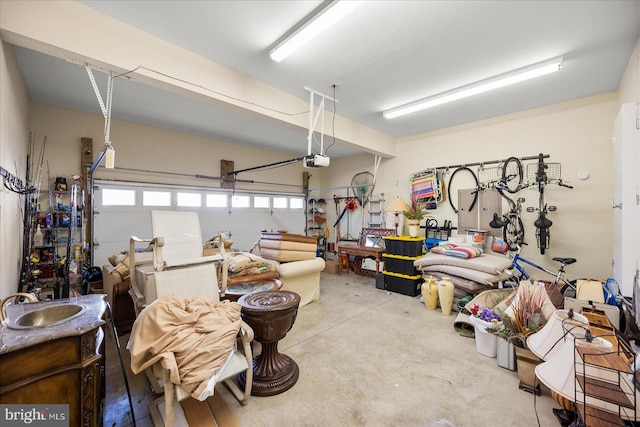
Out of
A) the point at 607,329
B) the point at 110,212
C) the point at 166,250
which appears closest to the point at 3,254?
the point at 166,250

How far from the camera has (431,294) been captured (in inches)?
150

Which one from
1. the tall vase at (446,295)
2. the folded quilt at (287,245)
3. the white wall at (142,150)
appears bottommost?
the tall vase at (446,295)

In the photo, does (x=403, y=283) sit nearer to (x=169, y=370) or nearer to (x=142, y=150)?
(x=169, y=370)

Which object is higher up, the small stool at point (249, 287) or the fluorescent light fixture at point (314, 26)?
the fluorescent light fixture at point (314, 26)

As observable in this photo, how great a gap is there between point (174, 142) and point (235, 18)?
4.12m

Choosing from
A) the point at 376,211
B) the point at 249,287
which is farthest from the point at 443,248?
the point at 249,287

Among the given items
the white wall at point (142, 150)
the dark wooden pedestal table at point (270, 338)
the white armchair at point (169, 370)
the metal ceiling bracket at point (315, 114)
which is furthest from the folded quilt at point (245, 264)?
the white wall at point (142, 150)

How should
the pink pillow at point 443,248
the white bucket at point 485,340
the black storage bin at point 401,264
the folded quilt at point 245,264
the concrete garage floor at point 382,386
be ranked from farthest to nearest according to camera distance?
the black storage bin at point 401,264
the pink pillow at point 443,248
the folded quilt at point 245,264
the white bucket at point 485,340
the concrete garage floor at point 382,386

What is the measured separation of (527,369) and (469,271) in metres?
1.89

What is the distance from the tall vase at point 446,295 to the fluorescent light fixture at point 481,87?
2.87 metres

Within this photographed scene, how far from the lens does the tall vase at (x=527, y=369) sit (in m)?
2.03

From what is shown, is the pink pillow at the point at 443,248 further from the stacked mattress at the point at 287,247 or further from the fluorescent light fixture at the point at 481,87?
the fluorescent light fixture at the point at 481,87

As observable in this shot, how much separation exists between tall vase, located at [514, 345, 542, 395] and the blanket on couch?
7.74 ft

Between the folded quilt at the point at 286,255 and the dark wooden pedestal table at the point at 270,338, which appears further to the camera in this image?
the folded quilt at the point at 286,255
